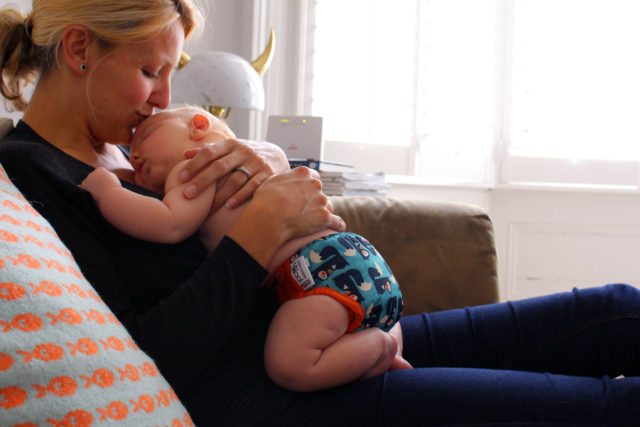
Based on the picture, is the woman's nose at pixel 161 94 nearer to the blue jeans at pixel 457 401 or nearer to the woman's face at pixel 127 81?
the woman's face at pixel 127 81

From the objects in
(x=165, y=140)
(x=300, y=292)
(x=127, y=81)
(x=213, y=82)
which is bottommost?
(x=300, y=292)

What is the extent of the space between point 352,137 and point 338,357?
2665 mm

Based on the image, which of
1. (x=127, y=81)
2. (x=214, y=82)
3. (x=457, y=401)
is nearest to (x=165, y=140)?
(x=127, y=81)

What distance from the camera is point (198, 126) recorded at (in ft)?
3.69

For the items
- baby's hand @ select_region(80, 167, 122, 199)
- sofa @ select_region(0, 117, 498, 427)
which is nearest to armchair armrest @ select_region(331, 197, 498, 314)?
baby's hand @ select_region(80, 167, 122, 199)

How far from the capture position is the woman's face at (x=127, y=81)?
1087 millimetres

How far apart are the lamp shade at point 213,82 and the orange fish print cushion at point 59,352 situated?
1432mm

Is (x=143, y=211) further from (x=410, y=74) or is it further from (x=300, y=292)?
(x=410, y=74)

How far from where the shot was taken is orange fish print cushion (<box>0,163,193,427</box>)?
554mm

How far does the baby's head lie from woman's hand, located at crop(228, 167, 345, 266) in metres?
0.17

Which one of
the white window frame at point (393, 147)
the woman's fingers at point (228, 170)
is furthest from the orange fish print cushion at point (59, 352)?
the white window frame at point (393, 147)

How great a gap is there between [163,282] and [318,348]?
26 centimetres

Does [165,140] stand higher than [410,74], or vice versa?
[410,74]

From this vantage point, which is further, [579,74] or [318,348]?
[579,74]
